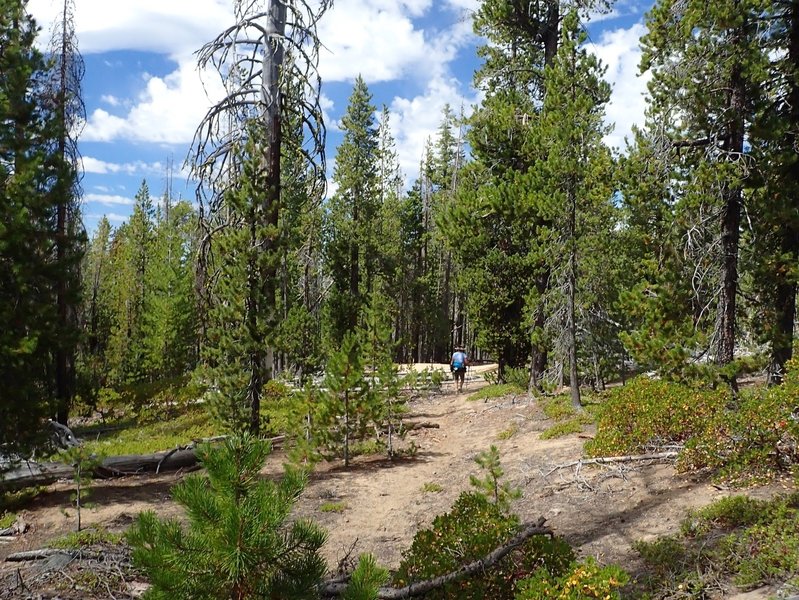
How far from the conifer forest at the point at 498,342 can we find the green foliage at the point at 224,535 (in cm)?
2

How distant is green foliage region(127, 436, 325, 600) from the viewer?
3107mm

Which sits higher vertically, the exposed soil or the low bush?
the low bush

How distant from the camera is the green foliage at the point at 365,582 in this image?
3340mm

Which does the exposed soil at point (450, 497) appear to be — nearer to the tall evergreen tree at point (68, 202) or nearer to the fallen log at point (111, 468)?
the fallen log at point (111, 468)

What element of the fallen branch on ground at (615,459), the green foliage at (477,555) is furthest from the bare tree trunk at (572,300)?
the green foliage at (477,555)

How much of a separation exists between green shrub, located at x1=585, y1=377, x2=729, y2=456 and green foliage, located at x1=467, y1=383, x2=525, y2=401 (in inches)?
347

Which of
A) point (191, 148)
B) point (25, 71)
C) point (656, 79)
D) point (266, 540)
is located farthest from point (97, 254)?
point (266, 540)

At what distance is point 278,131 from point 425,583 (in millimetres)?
9406

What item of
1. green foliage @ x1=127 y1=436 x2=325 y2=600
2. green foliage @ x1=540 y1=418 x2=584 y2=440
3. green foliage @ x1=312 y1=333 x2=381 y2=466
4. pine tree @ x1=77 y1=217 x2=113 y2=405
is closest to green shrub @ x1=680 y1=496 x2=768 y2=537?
green foliage @ x1=127 y1=436 x2=325 y2=600

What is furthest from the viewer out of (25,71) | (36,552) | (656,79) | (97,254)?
(97,254)

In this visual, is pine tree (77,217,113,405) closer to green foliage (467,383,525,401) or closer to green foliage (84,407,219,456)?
green foliage (84,407,219,456)

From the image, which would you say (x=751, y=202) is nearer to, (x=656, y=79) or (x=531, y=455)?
(x=656, y=79)

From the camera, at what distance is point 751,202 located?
1048 cm

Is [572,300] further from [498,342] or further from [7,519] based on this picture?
[7,519]
